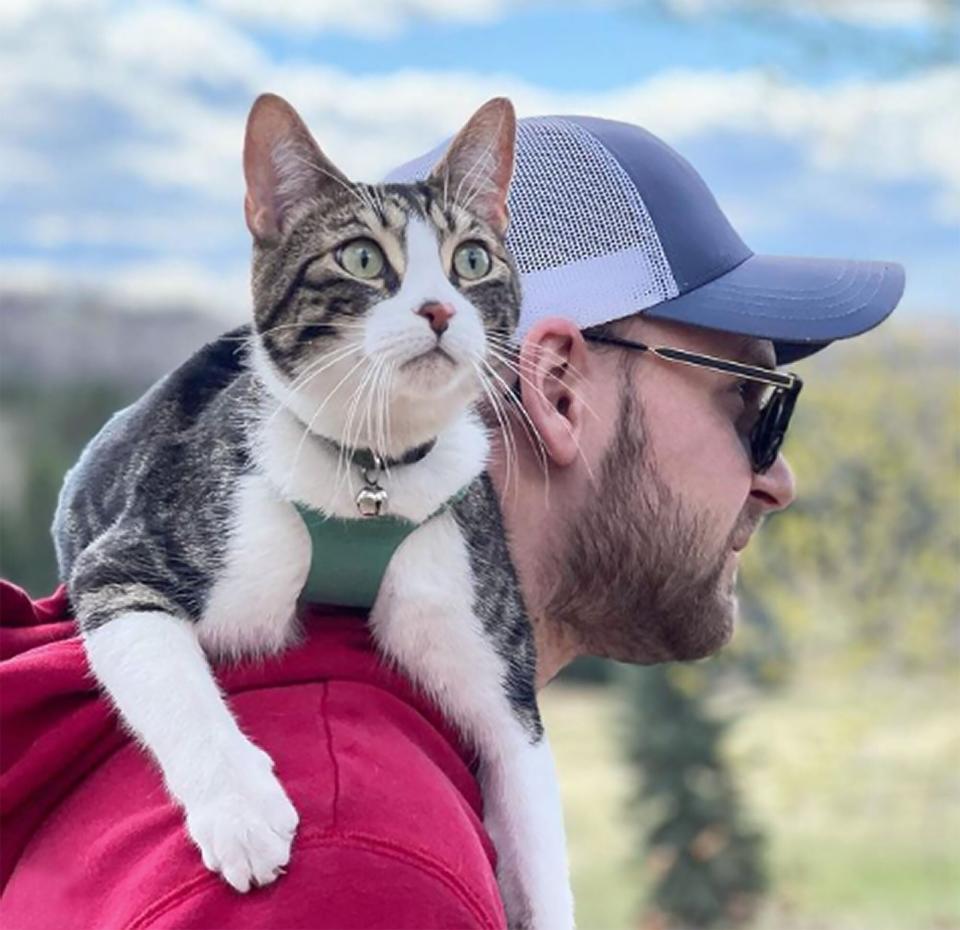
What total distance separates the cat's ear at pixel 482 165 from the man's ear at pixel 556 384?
0.18 metres

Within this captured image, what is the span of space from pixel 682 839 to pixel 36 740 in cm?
547

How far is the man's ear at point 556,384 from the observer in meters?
1.53

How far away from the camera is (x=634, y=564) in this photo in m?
1.63

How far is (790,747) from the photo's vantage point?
725cm

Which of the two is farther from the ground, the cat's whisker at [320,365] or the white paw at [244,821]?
the cat's whisker at [320,365]

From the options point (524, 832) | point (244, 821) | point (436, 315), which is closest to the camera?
point (244, 821)

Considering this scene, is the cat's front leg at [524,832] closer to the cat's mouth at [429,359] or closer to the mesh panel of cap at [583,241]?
the cat's mouth at [429,359]

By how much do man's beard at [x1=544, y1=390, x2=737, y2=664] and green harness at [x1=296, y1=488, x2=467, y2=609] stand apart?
378mm

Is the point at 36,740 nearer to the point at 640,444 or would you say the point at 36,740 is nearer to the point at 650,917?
the point at 640,444

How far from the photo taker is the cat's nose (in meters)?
1.20

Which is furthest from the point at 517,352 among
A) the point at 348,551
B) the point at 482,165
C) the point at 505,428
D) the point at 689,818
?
the point at 689,818

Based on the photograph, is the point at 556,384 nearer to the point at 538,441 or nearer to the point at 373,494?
the point at 538,441

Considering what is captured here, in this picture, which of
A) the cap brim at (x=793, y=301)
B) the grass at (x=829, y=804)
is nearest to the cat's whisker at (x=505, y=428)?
the cap brim at (x=793, y=301)

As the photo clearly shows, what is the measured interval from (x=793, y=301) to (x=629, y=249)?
19 centimetres
